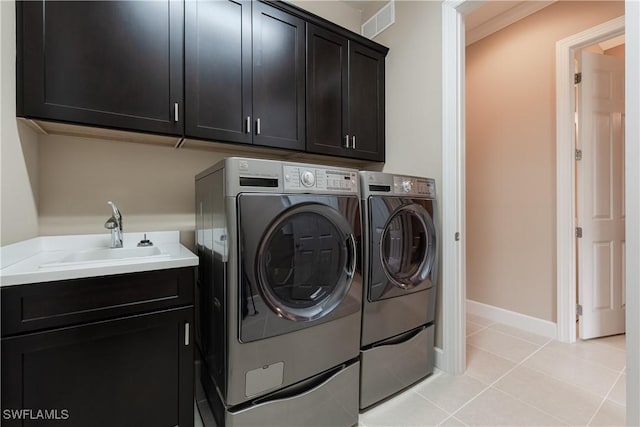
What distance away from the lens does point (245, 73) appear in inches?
65.4

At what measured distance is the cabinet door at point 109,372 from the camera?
0.96 meters

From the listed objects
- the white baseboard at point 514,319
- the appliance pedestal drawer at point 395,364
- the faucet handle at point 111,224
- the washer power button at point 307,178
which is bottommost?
the white baseboard at point 514,319

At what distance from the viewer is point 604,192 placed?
2342 mm

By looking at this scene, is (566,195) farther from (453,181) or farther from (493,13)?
(493,13)

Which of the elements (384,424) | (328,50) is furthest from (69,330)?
(328,50)

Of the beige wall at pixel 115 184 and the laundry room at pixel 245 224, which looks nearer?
the laundry room at pixel 245 224

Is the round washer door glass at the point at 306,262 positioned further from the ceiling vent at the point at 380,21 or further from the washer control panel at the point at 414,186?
the ceiling vent at the point at 380,21

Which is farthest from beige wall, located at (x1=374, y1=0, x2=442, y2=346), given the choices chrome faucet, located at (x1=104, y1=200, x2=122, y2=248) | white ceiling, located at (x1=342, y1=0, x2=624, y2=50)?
chrome faucet, located at (x1=104, y1=200, x2=122, y2=248)

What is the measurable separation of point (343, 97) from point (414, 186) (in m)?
0.90

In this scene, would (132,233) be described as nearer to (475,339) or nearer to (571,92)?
(475,339)

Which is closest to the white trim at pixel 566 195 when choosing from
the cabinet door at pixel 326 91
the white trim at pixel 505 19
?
the white trim at pixel 505 19

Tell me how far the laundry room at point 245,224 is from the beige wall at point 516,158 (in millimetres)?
97

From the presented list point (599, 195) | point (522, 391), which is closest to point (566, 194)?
point (599, 195)

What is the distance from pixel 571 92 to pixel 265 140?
2.51 meters
